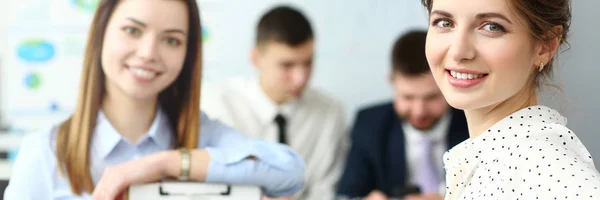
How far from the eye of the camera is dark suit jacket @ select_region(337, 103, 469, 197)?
242 cm

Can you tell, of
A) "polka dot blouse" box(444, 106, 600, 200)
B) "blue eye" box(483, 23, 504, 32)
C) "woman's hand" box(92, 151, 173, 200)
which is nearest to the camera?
"polka dot blouse" box(444, 106, 600, 200)

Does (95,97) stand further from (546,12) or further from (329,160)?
(329,160)

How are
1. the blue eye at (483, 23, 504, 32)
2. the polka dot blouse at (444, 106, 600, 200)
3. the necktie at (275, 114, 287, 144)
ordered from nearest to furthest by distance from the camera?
1. the polka dot blouse at (444, 106, 600, 200)
2. the blue eye at (483, 23, 504, 32)
3. the necktie at (275, 114, 287, 144)

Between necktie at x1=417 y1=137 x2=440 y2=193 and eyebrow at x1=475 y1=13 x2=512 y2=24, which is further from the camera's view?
necktie at x1=417 y1=137 x2=440 y2=193

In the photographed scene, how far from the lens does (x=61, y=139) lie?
52.9 inches

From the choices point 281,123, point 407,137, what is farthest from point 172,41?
point 407,137

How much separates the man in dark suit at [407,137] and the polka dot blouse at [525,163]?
129 cm

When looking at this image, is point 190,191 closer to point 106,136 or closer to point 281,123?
point 106,136

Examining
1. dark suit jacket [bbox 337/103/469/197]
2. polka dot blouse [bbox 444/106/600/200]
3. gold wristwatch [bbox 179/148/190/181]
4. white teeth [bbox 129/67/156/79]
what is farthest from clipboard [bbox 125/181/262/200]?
dark suit jacket [bbox 337/103/469/197]

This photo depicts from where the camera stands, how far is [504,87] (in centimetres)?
102

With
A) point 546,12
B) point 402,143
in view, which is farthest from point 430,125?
point 546,12

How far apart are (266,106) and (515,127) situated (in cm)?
148

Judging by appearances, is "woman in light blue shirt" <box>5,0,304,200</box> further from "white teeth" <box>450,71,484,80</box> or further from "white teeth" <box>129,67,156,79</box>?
"white teeth" <box>450,71,484,80</box>

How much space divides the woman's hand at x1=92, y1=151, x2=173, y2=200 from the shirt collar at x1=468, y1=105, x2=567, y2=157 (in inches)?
20.5
